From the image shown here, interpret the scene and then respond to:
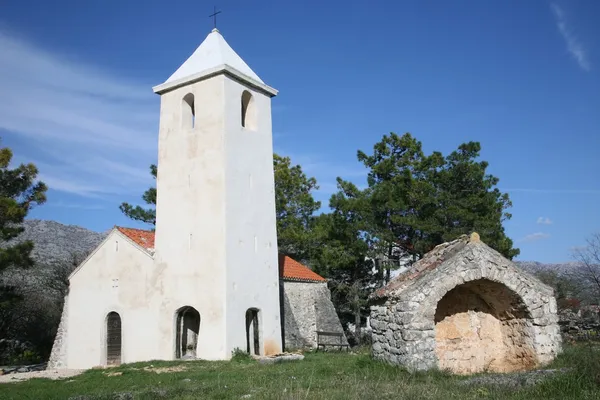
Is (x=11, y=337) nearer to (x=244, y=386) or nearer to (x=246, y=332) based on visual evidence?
(x=246, y=332)

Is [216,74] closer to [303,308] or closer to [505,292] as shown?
[303,308]

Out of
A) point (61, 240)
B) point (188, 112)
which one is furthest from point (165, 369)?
point (61, 240)

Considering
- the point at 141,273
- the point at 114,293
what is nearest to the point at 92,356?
the point at 114,293

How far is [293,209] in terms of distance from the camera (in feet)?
109

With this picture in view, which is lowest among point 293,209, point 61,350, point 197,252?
point 61,350

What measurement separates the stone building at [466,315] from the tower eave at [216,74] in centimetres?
1104

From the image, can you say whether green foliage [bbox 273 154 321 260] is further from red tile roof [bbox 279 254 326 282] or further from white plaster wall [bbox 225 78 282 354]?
white plaster wall [bbox 225 78 282 354]

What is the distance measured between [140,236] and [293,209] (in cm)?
1364

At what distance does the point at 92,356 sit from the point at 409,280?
13950mm

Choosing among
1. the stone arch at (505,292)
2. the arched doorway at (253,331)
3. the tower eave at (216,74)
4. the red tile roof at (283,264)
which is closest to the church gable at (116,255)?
the red tile roof at (283,264)

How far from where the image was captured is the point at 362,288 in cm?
2902

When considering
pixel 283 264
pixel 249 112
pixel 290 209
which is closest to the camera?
pixel 249 112

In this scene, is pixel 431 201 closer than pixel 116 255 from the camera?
No

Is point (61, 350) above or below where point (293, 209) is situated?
below
